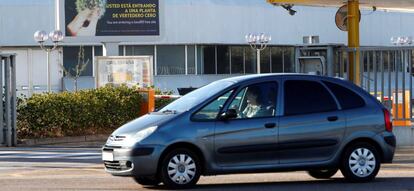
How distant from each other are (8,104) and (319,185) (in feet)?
38.3

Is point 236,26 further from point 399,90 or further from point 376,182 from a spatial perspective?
point 376,182

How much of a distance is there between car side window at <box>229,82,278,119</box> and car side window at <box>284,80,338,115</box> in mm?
200

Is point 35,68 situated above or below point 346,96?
above

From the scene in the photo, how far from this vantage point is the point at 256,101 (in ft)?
43.0

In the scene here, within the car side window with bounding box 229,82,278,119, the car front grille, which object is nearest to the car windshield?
the car side window with bounding box 229,82,278,119

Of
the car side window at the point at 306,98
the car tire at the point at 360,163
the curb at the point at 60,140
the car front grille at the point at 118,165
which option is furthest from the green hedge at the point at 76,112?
the car tire at the point at 360,163

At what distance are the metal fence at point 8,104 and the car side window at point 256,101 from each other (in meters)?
11.1

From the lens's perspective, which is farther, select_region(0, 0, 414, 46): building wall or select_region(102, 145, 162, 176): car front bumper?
select_region(0, 0, 414, 46): building wall

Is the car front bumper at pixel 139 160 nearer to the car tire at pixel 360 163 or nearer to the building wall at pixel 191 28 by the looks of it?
the car tire at pixel 360 163

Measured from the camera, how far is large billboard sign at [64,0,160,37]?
30578mm

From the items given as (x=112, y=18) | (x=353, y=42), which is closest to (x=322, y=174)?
(x=353, y=42)

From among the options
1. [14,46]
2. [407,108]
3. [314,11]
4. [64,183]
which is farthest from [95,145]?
[314,11]

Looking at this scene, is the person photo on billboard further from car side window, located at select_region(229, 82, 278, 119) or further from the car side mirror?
the car side mirror

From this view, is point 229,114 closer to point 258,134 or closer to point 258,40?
point 258,134
